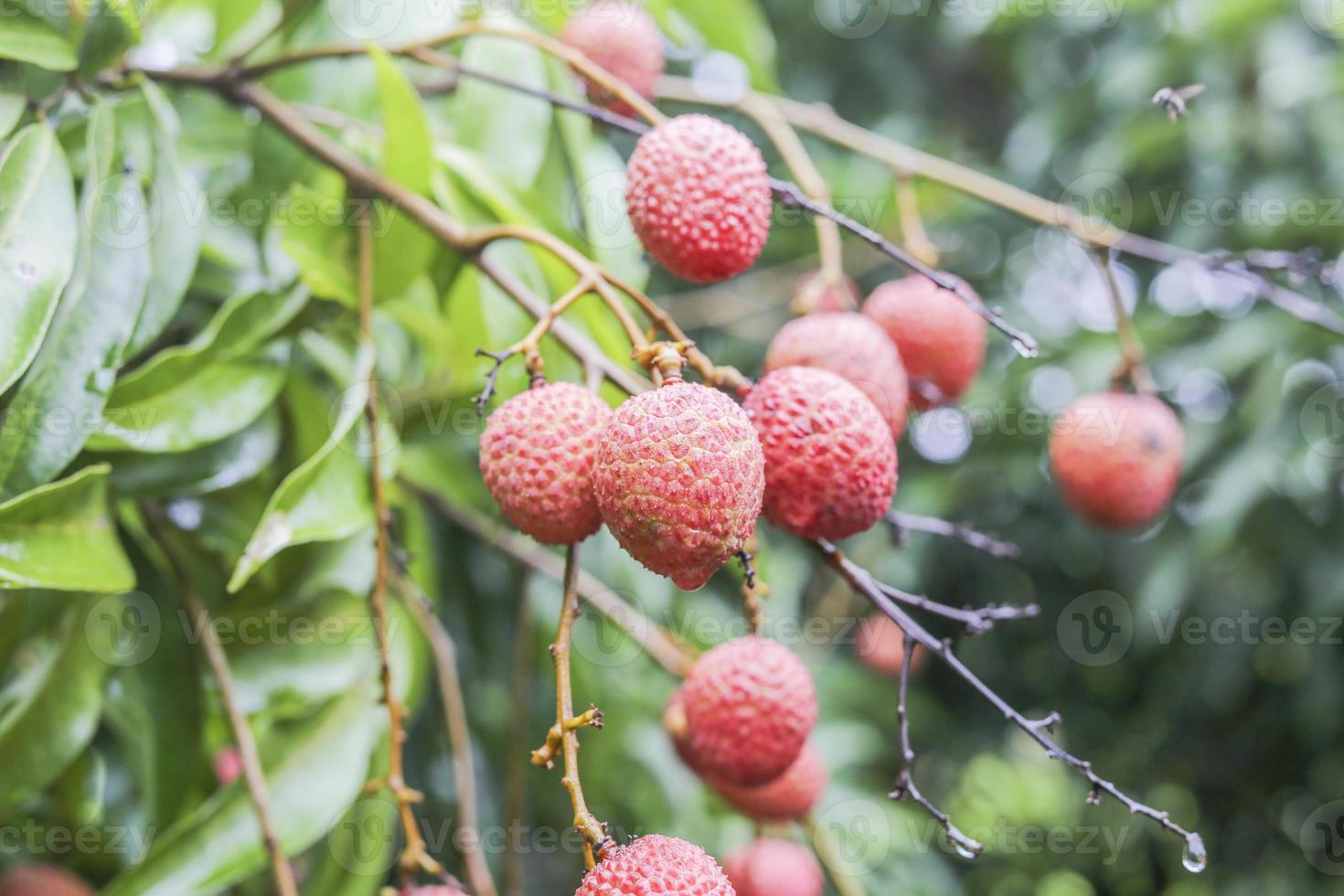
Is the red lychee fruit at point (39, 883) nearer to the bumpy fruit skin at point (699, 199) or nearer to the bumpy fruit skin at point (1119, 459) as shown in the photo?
the bumpy fruit skin at point (699, 199)

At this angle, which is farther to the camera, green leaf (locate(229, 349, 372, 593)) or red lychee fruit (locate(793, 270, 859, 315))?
red lychee fruit (locate(793, 270, 859, 315))

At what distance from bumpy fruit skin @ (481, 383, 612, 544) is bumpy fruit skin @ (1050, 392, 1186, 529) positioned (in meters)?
0.72

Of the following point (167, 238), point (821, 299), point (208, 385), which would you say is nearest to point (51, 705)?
point (208, 385)

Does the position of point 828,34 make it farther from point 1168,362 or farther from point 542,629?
point 542,629

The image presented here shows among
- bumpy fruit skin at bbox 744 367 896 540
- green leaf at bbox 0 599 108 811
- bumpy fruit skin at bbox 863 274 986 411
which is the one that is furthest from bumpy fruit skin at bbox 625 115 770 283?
green leaf at bbox 0 599 108 811

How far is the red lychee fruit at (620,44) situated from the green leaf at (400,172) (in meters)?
0.21

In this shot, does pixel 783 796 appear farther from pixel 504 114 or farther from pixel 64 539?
pixel 504 114

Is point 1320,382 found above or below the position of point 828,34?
below

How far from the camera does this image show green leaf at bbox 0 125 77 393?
0.65 metres

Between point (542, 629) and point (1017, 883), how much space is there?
106 cm

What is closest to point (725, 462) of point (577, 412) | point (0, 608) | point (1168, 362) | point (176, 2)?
point (577, 412)

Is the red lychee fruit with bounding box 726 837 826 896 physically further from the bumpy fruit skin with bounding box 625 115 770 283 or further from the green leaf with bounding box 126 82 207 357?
the green leaf with bounding box 126 82 207 357

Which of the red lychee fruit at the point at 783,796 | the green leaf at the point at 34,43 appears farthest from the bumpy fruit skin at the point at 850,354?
the green leaf at the point at 34,43

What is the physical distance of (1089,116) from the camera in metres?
1.85
